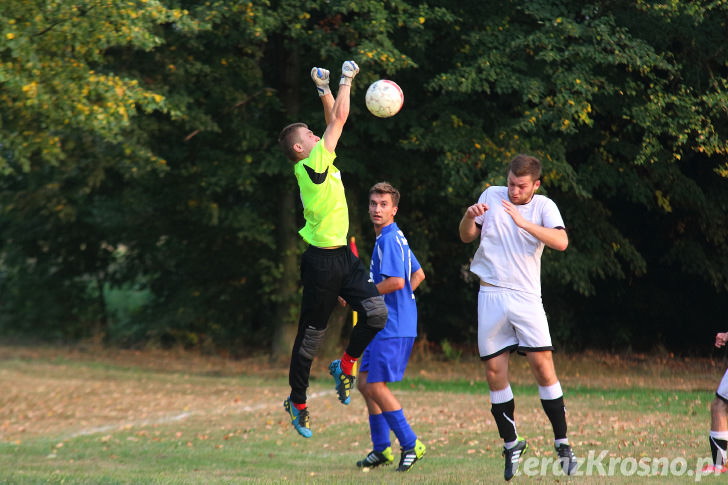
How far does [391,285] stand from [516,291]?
3.87 feet

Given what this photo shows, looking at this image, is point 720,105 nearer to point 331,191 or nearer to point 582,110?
point 582,110

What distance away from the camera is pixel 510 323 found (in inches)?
246

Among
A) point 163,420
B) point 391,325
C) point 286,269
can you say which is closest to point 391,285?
point 391,325

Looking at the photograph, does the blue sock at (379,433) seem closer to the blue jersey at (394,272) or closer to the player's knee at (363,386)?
the player's knee at (363,386)

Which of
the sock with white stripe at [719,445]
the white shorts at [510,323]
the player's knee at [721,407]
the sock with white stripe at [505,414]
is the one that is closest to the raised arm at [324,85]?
the white shorts at [510,323]

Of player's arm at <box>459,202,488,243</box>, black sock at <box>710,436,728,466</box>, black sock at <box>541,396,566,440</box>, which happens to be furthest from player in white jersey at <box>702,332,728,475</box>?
player's arm at <box>459,202,488,243</box>

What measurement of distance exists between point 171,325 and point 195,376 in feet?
16.3

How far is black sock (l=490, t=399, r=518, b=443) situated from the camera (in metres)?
6.38

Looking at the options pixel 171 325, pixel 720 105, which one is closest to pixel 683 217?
pixel 720 105

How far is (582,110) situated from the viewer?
13.9m

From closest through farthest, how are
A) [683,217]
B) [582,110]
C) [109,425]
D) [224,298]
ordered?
[109,425], [582,110], [683,217], [224,298]

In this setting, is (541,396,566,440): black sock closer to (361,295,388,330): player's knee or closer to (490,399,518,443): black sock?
(490,399,518,443): black sock

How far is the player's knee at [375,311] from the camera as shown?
659cm

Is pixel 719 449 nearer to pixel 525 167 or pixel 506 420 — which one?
pixel 506 420
